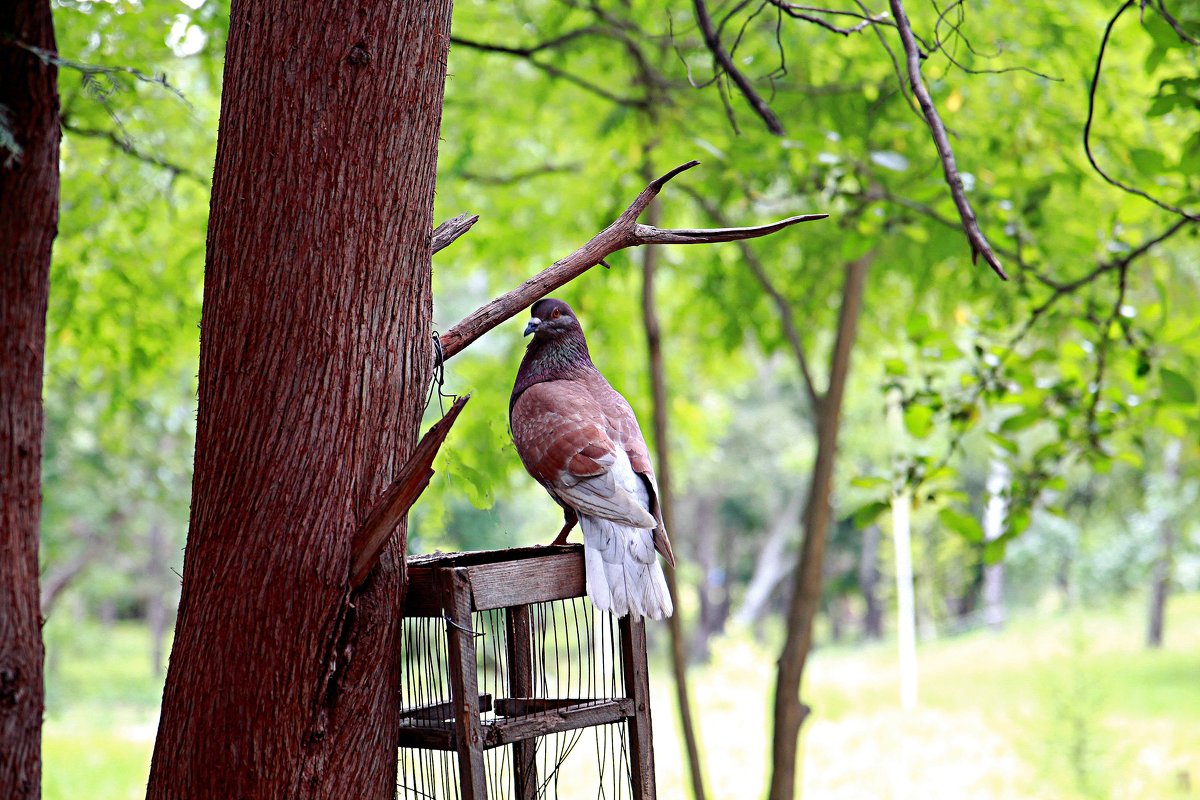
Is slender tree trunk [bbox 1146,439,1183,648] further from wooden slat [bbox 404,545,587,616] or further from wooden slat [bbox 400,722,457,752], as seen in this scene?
wooden slat [bbox 400,722,457,752]

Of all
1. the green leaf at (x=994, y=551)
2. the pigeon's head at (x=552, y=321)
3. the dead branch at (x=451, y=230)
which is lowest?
the green leaf at (x=994, y=551)

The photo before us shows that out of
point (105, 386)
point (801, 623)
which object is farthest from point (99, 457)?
point (801, 623)

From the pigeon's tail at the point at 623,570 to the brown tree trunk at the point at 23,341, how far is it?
1281 millimetres

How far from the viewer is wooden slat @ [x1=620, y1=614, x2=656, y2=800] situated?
1.56m

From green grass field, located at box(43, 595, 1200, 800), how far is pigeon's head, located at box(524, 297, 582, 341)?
6467mm

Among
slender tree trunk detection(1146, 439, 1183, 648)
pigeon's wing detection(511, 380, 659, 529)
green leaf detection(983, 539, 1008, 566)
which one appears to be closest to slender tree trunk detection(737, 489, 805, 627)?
slender tree trunk detection(1146, 439, 1183, 648)

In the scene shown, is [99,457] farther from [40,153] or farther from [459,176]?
[40,153]

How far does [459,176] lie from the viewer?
447 cm

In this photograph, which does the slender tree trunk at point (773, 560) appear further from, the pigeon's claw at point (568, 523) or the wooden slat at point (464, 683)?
the wooden slat at point (464, 683)

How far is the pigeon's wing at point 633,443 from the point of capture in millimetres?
1706

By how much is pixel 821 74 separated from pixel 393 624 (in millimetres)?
2906

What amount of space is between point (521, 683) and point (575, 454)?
14.5 inches

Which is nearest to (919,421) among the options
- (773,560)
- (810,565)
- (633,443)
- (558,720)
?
(810,565)

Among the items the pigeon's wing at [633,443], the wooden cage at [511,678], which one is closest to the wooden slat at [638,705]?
the wooden cage at [511,678]
